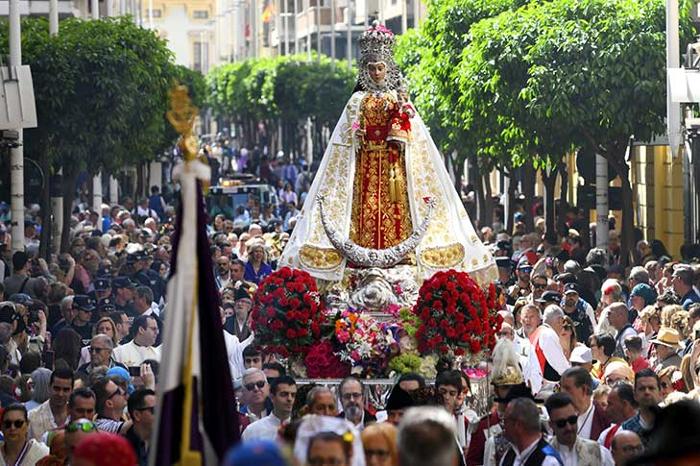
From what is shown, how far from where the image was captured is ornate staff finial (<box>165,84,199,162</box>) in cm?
903

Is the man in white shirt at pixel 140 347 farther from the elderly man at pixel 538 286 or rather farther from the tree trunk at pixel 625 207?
the tree trunk at pixel 625 207

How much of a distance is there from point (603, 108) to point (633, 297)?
24.7 feet

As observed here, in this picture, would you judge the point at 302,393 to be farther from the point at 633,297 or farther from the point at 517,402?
the point at 633,297

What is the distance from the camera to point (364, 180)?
17.6 meters

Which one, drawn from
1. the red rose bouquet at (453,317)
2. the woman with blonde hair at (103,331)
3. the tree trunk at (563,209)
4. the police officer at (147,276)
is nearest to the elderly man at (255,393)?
the red rose bouquet at (453,317)

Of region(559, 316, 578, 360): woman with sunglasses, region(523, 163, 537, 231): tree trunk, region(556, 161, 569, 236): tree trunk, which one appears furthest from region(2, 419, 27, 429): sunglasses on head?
region(523, 163, 537, 231): tree trunk

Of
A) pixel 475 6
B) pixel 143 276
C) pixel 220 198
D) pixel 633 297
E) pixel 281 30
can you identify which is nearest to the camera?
pixel 633 297

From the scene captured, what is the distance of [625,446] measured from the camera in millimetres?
11172

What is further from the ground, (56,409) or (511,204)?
(511,204)

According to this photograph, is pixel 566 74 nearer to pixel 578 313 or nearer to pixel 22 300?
pixel 578 313

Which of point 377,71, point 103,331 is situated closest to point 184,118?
point 377,71

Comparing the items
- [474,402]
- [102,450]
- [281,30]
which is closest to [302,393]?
[474,402]

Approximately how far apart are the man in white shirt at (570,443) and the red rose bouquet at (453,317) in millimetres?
4336

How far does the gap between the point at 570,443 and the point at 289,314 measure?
4.84 m
